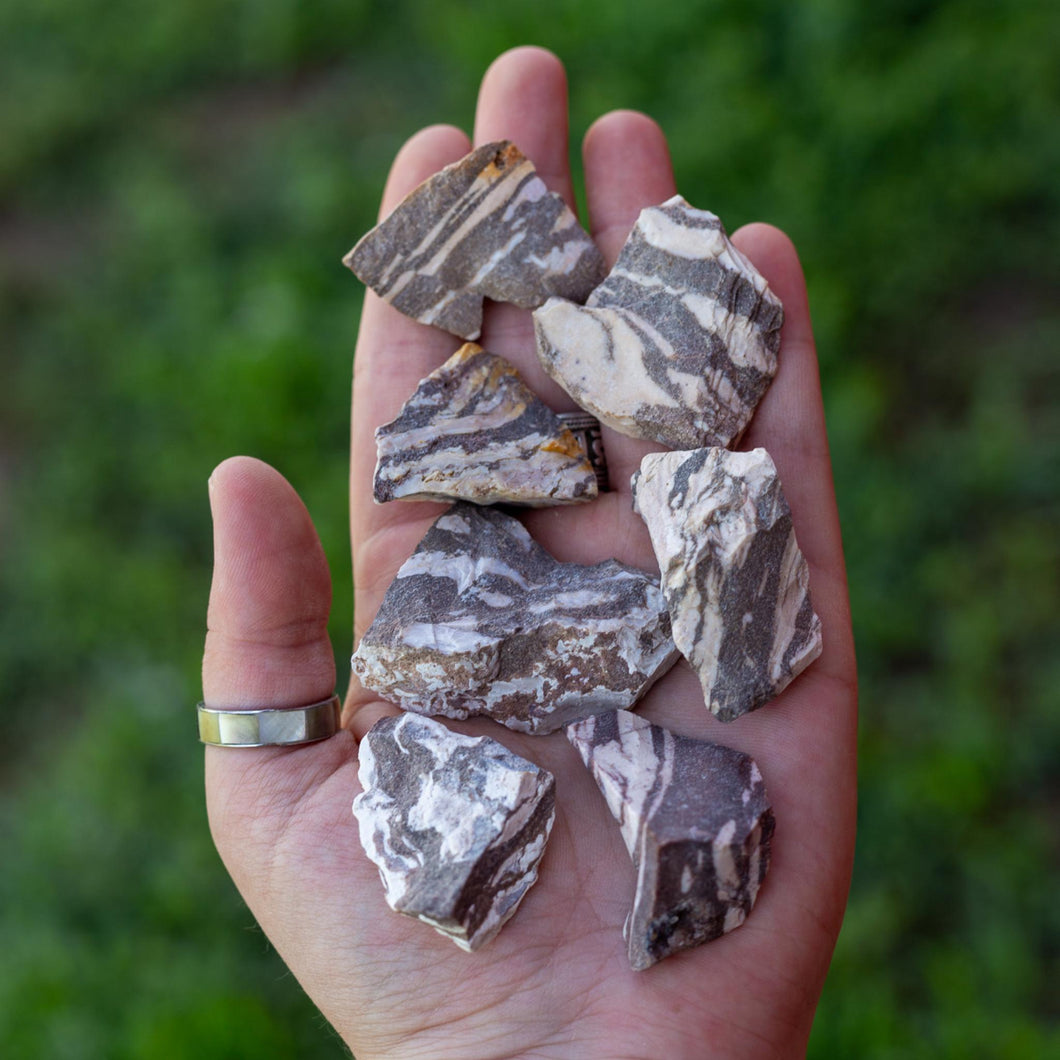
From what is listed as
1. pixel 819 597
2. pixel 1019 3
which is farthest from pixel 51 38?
pixel 819 597

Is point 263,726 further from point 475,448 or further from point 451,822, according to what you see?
point 475,448

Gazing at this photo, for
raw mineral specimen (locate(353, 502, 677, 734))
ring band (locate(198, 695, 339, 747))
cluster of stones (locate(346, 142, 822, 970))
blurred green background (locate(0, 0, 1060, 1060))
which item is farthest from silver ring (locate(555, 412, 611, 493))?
blurred green background (locate(0, 0, 1060, 1060))

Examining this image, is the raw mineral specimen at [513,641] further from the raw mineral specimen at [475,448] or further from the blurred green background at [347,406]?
the blurred green background at [347,406]

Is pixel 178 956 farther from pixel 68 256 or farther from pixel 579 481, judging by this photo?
pixel 68 256

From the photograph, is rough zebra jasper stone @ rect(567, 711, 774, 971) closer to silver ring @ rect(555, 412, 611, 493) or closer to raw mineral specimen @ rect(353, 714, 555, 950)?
raw mineral specimen @ rect(353, 714, 555, 950)

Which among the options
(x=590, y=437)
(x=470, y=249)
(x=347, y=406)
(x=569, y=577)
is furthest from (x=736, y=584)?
(x=347, y=406)

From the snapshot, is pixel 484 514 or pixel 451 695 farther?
pixel 484 514

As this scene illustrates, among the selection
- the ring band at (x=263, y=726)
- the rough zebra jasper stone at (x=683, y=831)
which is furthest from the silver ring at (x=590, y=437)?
the ring band at (x=263, y=726)
